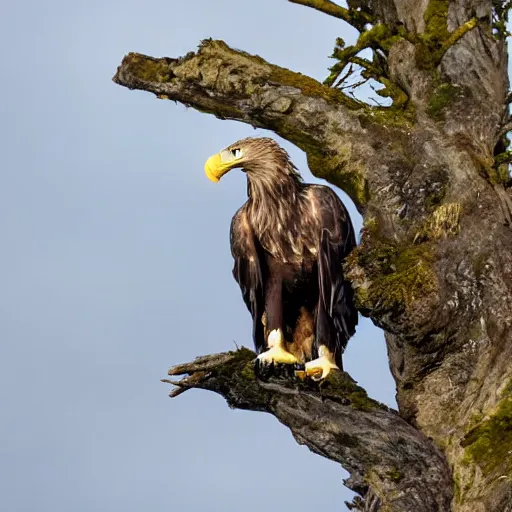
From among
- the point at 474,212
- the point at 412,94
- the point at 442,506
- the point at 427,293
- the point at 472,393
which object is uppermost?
the point at 412,94

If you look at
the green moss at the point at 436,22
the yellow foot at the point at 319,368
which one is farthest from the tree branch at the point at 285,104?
the yellow foot at the point at 319,368

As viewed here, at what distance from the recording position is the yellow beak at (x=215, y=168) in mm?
9461

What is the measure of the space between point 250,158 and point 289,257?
0.94 meters

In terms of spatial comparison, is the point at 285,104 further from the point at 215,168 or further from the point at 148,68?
the point at 148,68

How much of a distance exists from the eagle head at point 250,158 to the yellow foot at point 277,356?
5.09ft

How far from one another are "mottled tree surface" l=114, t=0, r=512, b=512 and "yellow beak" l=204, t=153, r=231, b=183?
63 centimetres

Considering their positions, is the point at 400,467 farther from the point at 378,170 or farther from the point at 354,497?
the point at 378,170

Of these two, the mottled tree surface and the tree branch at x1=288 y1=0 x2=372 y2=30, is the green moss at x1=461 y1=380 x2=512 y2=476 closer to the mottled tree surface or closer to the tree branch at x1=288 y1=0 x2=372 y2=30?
the mottled tree surface

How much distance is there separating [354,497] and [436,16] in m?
4.43

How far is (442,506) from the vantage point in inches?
312

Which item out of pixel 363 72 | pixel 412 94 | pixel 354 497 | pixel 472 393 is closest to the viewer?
pixel 472 393

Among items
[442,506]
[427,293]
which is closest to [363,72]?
[427,293]

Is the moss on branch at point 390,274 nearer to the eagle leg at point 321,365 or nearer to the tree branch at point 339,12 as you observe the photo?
the eagle leg at point 321,365

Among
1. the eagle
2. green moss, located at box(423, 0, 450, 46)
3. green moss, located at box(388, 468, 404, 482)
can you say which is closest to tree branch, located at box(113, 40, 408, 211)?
the eagle
